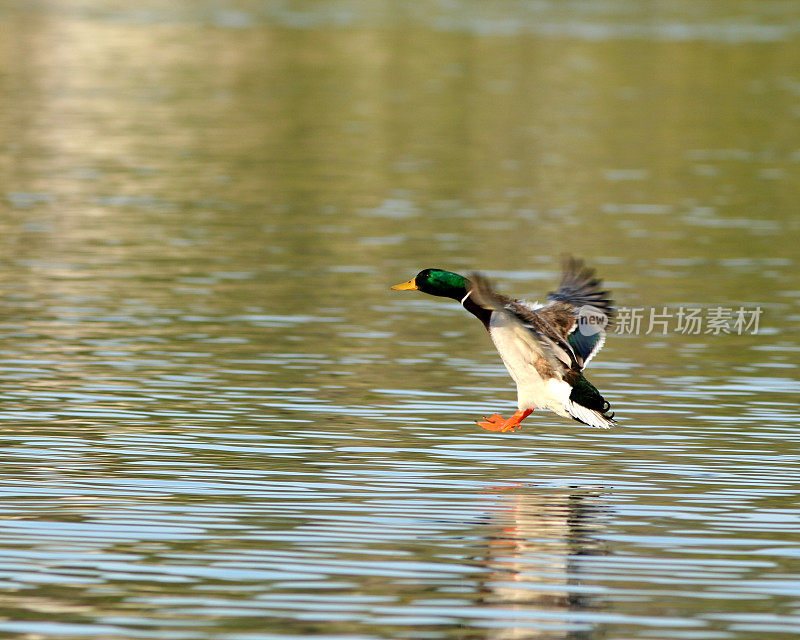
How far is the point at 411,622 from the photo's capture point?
1008cm

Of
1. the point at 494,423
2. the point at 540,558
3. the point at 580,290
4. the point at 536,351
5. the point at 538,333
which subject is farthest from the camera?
the point at 580,290

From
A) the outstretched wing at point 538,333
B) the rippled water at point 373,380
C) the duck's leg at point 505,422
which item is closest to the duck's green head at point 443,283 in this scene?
the outstretched wing at point 538,333

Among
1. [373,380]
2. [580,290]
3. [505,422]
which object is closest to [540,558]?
Result: [505,422]

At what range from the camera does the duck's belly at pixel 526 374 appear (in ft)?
45.6

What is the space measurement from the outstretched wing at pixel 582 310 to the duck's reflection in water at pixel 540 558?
1.56 metres

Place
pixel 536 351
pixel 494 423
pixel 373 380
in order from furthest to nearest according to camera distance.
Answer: pixel 373 380
pixel 494 423
pixel 536 351

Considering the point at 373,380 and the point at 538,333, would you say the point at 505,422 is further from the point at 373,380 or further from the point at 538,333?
the point at 373,380

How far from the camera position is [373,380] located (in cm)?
1850

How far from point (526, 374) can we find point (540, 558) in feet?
9.19

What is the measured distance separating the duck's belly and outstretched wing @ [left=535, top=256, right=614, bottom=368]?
20.0 inches

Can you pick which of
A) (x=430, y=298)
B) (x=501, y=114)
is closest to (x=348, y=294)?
(x=430, y=298)

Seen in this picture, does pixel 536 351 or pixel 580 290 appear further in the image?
pixel 580 290

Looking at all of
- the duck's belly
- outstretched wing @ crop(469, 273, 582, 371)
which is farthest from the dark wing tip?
the duck's belly

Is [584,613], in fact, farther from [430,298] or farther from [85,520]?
[430,298]
